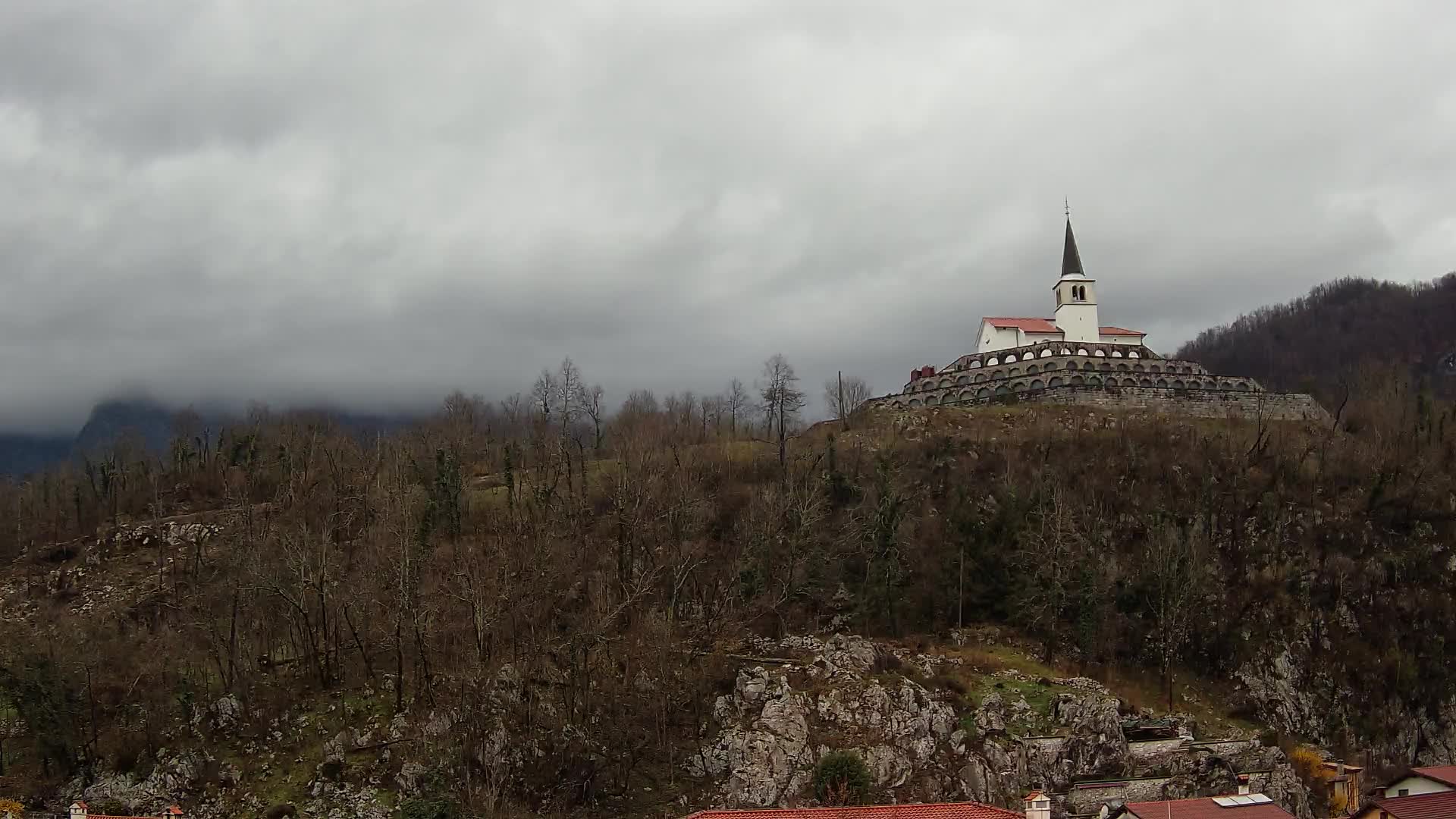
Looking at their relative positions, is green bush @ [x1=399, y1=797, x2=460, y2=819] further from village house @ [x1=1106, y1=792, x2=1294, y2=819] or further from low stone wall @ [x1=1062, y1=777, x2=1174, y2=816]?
low stone wall @ [x1=1062, y1=777, x2=1174, y2=816]

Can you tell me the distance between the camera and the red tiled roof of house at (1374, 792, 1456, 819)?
29.7 m

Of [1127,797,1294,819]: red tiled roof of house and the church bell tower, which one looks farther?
the church bell tower

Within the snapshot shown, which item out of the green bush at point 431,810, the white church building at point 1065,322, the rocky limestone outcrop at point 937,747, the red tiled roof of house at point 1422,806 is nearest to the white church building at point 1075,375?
the white church building at point 1065,322

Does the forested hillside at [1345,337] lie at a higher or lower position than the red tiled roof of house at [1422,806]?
higher

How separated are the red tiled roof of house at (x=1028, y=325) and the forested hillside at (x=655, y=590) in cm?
1620

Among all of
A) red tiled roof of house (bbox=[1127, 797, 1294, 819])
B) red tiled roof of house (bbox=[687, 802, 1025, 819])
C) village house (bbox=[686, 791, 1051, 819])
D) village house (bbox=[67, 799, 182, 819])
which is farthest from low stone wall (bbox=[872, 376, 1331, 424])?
village house (bbox=[67, 799, 182, 819])

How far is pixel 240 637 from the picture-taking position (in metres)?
44.3

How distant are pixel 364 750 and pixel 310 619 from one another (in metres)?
9.93

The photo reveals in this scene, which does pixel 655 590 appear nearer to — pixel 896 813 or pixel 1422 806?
pixel 896 813

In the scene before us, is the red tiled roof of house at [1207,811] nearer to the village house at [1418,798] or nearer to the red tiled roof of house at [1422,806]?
the red tiled roof of house at [1422,806]

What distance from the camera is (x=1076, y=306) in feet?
290

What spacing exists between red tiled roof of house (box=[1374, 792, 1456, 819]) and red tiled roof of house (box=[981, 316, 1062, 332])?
59162 mm

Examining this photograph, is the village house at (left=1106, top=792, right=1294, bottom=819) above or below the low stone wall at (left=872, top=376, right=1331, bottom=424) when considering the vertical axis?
below

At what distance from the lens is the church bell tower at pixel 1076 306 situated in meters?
88.2
